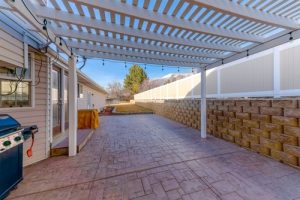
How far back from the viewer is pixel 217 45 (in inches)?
138

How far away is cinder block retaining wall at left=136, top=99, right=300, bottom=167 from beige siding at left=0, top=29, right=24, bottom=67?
16.8ft

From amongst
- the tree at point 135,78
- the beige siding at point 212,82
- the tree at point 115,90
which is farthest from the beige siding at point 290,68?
the tree at point 115,90

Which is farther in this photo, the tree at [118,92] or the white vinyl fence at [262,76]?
the tree at [118,92]

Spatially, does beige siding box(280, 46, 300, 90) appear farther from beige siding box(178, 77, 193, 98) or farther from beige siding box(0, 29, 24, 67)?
beige siding box(0, 29, 24, 67)

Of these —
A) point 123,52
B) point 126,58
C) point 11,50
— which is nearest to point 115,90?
point 126,58

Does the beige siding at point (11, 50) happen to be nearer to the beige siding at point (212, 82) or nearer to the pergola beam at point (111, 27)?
the pergola beam at point (111, 27)

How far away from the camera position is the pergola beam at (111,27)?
2200mm

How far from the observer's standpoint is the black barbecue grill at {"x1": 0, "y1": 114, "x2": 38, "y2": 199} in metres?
1.86

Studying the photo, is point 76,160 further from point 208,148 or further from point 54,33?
point 208,148

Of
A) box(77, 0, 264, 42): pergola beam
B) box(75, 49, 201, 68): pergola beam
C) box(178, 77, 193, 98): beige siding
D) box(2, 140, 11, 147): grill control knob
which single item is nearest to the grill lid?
box(2, 140, 11, 147): grill control knob

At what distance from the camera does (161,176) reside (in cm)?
251

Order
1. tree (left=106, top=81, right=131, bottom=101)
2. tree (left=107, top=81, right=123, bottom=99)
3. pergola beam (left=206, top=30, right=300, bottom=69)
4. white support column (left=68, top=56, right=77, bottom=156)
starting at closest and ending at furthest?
pergola beam (left=206, top=30, right=300, bottom=69), white support column (left=68, top=56, right=77, bottom=156), tree (left=106, top=81, right=131, bottom=101), tree (left=107, top=81, right=123, bottom=99)

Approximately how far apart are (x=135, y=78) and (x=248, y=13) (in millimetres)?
32663

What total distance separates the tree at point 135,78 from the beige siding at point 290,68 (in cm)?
3118
